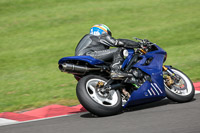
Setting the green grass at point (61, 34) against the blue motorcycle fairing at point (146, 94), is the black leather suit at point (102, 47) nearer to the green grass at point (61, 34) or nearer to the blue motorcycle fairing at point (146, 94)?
the blue motorcycle fairing at point (146, 94)

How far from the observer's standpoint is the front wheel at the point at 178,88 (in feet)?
20.2

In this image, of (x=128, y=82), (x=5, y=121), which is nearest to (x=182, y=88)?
(x=128, y=82)

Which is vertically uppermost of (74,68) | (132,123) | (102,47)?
(102,47)

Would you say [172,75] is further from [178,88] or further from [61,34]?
[61,34]

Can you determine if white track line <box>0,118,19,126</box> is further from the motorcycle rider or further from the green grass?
the motorcycle rider

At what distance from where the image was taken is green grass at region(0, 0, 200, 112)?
8.81 metres

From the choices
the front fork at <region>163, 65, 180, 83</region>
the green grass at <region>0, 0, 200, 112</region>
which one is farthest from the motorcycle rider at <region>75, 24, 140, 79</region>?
the green grass at <region>0, 0, 200, 112</region>

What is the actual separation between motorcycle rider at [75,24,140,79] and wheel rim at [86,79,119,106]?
11.1 inches

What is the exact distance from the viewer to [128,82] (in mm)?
5957

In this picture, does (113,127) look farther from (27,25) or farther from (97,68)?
(27,25)

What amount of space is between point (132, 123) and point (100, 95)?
0.84 metres

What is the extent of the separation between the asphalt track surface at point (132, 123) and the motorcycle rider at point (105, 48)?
0.73m

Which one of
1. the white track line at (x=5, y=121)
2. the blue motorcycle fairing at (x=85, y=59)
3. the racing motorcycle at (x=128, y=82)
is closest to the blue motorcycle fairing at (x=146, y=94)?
the racing motorcycle at (x=128, y=82)

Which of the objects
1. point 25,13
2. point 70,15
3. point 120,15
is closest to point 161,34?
point 120,15
